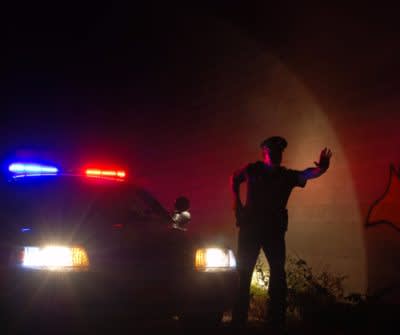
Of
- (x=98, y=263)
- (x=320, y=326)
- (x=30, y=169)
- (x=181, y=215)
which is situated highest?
(x=30, y=169)

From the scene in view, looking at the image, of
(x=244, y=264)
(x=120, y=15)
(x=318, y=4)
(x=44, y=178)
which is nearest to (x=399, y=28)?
(x=318, y=4)

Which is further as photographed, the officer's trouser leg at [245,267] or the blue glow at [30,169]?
the blue glow at [30,169]

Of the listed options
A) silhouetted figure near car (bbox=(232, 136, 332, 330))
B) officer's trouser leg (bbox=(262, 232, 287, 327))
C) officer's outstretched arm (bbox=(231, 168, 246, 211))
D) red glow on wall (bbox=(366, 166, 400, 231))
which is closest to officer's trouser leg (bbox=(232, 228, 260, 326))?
silhouetted figure near car (bbox=(232, 136, 332, 330))

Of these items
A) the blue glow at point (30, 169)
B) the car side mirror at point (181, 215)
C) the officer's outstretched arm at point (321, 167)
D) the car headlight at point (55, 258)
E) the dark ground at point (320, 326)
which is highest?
the blue glow at point (30, 169)

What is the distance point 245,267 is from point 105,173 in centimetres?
217

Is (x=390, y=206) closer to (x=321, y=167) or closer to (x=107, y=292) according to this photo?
(x=321, y=167)

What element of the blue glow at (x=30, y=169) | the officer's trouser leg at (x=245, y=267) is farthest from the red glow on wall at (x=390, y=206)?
the blue glow at (x=30, y=169)

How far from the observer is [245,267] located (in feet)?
15.5

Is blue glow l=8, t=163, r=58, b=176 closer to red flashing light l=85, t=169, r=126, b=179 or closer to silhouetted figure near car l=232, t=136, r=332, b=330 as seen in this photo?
red flashing light l=85, t=169, r=126, b=179

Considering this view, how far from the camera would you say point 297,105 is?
702 cm

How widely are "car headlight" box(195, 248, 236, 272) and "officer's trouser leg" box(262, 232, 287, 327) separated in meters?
0.36

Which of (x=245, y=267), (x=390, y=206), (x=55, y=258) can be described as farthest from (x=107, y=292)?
(x=390, y=206)

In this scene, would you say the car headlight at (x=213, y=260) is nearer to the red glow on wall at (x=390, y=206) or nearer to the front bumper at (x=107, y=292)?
the front bumper at (x=107, y=292)

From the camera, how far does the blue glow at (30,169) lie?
18.6 ft
